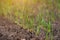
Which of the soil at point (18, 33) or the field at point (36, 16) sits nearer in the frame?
the soil at point (18, 33)

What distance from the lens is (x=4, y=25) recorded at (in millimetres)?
3508

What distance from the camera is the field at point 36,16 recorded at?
332 cm

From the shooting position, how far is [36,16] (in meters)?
3.65

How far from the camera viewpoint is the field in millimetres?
3322

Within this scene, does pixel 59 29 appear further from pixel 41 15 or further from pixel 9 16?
pixel 9 16

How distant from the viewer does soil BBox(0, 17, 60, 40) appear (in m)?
3.21

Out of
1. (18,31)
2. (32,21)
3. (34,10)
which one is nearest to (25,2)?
(34,10)

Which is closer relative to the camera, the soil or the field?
the soil

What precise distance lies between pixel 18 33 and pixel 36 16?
525 mm

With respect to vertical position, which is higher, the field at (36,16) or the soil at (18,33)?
the field at (36,16)

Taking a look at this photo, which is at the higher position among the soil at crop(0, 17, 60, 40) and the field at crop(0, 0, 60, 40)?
the field at crop(0, 0, 60, 40)

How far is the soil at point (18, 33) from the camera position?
3209 millimetres

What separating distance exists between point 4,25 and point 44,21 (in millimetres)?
652

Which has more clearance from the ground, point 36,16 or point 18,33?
point 36,16
